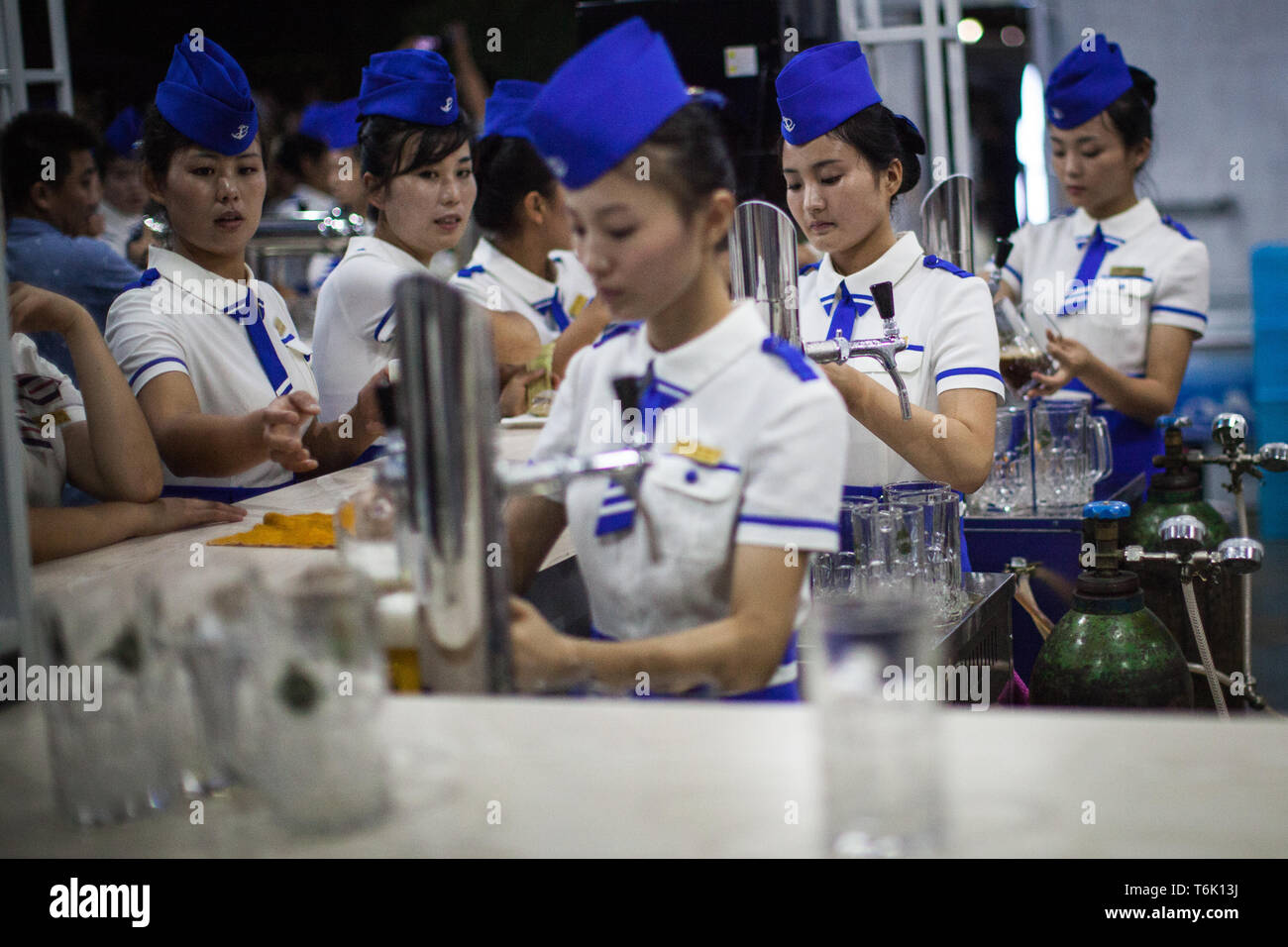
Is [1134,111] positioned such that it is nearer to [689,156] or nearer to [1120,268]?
[1120,268]

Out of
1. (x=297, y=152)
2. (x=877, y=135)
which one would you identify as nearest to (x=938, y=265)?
(x=877, y=135)

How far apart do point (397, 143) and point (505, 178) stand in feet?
2.30

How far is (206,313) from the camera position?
235cm

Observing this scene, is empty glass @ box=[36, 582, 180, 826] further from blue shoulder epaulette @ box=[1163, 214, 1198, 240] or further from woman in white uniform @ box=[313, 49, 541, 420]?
blue shoulder epaulette @ box=[1163, 214, 1198, 240]

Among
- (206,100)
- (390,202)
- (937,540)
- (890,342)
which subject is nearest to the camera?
(890,342)

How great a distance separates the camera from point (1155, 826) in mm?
734

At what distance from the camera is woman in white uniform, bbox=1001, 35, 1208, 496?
3.33m

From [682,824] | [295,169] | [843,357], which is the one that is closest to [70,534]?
[843,357]

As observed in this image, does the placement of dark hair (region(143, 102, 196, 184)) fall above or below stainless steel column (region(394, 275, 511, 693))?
above

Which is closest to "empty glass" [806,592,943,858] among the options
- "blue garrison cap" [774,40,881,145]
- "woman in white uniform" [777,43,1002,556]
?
"woman in white uniform" [777,43,1002,556]

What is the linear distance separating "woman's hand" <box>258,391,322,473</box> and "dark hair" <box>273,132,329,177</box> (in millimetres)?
3843

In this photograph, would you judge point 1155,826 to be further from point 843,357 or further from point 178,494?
point 178,494

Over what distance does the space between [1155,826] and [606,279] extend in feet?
2.29

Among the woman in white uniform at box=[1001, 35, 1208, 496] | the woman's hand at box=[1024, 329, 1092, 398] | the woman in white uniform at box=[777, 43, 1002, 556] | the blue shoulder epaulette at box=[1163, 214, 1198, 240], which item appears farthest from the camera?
the blue shoulder epaulette at box=[1163, 214, 1198, 240]
